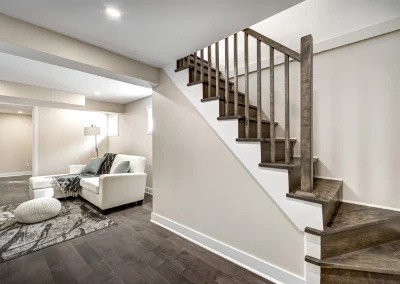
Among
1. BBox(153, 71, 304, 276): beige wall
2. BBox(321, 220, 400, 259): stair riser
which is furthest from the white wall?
BBox(153, 71, 304, 276): beige wall

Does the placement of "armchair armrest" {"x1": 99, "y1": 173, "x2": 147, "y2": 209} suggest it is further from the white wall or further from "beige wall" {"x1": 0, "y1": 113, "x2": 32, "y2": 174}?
"beige wall" {"x1": 0, "y1": 113, "x2": 32, "y2": 174}

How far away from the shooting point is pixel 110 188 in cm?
298

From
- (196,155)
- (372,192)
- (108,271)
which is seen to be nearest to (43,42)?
(196,155)

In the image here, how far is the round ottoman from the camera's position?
8.20ft

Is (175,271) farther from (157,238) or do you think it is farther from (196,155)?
(196,155)

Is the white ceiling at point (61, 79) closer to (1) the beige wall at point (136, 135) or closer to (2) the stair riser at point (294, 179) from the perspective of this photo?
(1) the beige wall at point (136, 135)

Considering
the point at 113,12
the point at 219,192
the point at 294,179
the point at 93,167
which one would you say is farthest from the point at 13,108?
the point at 294,179

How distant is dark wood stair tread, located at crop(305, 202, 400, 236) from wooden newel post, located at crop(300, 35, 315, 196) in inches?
10.6

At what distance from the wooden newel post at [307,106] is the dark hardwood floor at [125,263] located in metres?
1.09

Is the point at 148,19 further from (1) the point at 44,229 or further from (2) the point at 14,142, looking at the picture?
(2) the point at 14,142

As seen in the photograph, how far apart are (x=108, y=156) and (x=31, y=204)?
6.51ft

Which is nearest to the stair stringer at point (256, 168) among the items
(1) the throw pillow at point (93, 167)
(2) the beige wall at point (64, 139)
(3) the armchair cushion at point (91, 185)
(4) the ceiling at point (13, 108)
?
(3) the armchair cushion at point (91, 185)

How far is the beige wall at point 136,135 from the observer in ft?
14.4

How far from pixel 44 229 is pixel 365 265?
3.42 m
